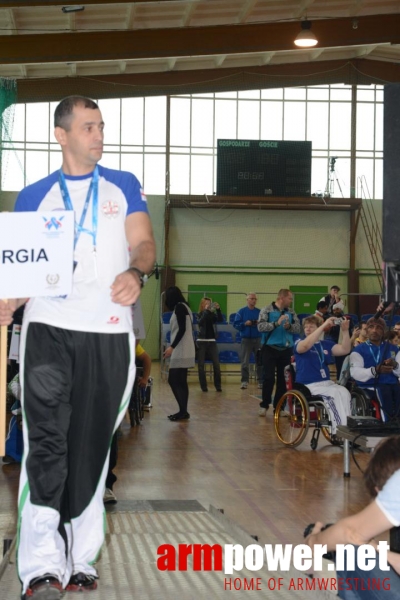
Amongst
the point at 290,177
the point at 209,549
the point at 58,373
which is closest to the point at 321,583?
the point at 209,549

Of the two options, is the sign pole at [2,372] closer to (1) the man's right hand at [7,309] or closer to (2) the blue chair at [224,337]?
(1) the man's right hand at [7,309]

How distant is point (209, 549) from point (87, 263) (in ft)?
4.54

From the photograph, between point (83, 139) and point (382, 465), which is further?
point (83, 139)

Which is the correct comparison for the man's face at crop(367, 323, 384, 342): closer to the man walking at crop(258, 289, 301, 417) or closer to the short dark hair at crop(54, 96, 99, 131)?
the man walking at crop(258, 289, 301, 417)

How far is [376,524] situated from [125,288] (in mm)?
986

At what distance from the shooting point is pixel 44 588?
2594 millimetres

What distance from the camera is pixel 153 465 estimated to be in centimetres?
761

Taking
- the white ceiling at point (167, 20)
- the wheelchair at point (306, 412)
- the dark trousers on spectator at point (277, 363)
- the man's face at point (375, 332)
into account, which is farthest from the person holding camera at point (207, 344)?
the man's face at point (375, 332)

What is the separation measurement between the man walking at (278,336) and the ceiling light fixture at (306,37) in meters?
6.53

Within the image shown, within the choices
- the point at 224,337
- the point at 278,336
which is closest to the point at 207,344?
the point at 224,337

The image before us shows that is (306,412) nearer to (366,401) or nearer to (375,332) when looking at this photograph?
(366,401)

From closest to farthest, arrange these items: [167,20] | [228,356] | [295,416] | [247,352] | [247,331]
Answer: [295,416], [247,331], [247,352], [167,20], [228,356]

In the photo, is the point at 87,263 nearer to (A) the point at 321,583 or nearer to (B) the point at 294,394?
(A) the point at 321,583

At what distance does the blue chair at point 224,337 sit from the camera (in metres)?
18.4
